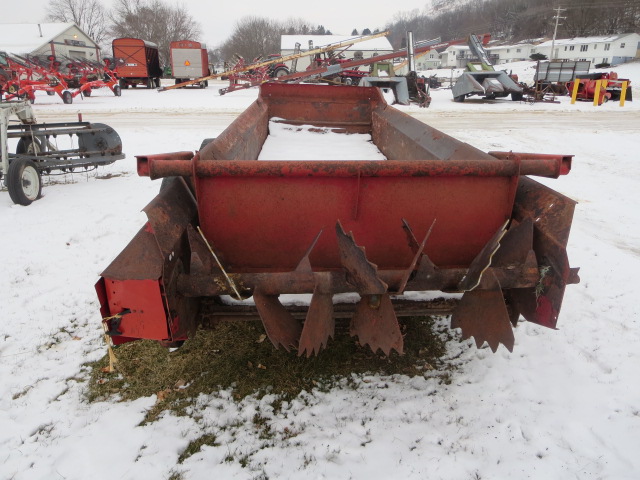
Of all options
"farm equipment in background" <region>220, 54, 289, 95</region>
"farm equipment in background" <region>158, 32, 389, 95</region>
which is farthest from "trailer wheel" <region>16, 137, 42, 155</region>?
"farm equipment in background" <region>220, 54, 289, 95</region>

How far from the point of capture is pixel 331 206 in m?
2.20

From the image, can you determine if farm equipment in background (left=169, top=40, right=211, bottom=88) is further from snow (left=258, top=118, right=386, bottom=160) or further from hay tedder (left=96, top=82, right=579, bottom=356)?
hay tedder (left=96, top=82, right=579, bottom=356)

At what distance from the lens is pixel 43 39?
4175 cm

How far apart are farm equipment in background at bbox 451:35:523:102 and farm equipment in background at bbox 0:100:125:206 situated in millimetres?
14995

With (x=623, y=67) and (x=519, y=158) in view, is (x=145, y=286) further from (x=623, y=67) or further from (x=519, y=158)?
(x=623, y=67)

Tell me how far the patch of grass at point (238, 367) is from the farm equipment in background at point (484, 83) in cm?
1686

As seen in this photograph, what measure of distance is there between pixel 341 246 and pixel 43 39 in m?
52.6

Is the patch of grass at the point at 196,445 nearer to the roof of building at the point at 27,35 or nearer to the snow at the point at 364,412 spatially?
the snow at the point at 364,412

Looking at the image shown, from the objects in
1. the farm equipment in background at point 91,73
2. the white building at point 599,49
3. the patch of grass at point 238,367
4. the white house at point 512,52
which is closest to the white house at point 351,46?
the white building at point 599,49

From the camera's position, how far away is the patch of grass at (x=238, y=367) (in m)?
2.42

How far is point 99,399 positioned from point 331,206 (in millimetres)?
1709

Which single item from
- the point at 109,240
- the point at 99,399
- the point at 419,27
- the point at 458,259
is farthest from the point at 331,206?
the point at 419,27

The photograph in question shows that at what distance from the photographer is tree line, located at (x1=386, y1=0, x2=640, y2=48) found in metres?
62.7

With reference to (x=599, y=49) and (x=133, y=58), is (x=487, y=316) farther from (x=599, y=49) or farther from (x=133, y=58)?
(x=599, y=49)
